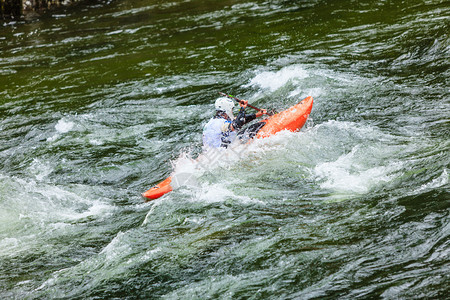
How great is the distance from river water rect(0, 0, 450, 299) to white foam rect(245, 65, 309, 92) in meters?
0.05

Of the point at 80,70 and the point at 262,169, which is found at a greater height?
Result: the point at 80,70

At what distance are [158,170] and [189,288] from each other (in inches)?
137

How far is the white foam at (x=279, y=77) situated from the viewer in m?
9.60

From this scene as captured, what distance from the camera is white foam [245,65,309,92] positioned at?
9602mm

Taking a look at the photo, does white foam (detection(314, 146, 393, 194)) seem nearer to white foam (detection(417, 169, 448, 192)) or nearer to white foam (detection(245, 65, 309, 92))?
white foam (detection(417, 169, 448, 192))

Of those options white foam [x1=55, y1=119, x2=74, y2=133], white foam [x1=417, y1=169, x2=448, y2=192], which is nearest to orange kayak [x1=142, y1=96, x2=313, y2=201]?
white foam [x1=417, y1=169, x2=448, y2=192]

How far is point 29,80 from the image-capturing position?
12359 millimetres

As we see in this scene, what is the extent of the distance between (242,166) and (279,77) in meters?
3.75

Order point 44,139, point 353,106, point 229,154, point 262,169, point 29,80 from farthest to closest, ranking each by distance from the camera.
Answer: point 29,80, point 44,139, point 353,106, point 229,154, point 262,169

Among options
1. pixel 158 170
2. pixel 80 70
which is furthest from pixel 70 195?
pixel 80 70

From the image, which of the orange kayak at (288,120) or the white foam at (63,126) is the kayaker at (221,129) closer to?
the orange kayak at (288,120)

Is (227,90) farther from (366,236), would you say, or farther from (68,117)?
(366,236)

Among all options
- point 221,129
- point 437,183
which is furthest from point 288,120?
point 437,183

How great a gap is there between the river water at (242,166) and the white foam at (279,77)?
0.05 m
